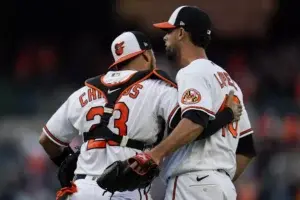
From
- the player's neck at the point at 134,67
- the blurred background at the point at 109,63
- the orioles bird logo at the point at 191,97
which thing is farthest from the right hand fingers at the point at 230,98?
the blurred background at the point at 109,63

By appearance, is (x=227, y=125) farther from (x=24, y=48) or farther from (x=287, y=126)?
(x=24, y=48)

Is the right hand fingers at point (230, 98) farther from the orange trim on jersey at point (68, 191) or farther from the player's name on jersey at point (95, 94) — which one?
the orange trim on jersey at point (68, 191)

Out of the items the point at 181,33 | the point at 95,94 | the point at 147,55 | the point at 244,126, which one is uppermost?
the point at 181,33

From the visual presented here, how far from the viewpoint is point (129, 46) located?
5.79 meters

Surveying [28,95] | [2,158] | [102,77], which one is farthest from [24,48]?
[102,77]

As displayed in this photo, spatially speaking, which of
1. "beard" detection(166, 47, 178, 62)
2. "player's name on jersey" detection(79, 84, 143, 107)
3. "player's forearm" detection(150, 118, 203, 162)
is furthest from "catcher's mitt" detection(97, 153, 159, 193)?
"beard" detection(166, 47, 178, 62)

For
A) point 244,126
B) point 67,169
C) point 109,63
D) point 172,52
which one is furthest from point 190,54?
point 109,63

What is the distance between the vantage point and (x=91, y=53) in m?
15.1

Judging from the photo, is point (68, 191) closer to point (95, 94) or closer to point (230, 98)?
point (95, 94)

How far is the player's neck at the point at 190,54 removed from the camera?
5496 millimetres

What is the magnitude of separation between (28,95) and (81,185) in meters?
8.30

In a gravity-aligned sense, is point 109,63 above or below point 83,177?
below

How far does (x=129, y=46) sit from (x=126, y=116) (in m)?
0.55

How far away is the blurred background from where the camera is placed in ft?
39.3
